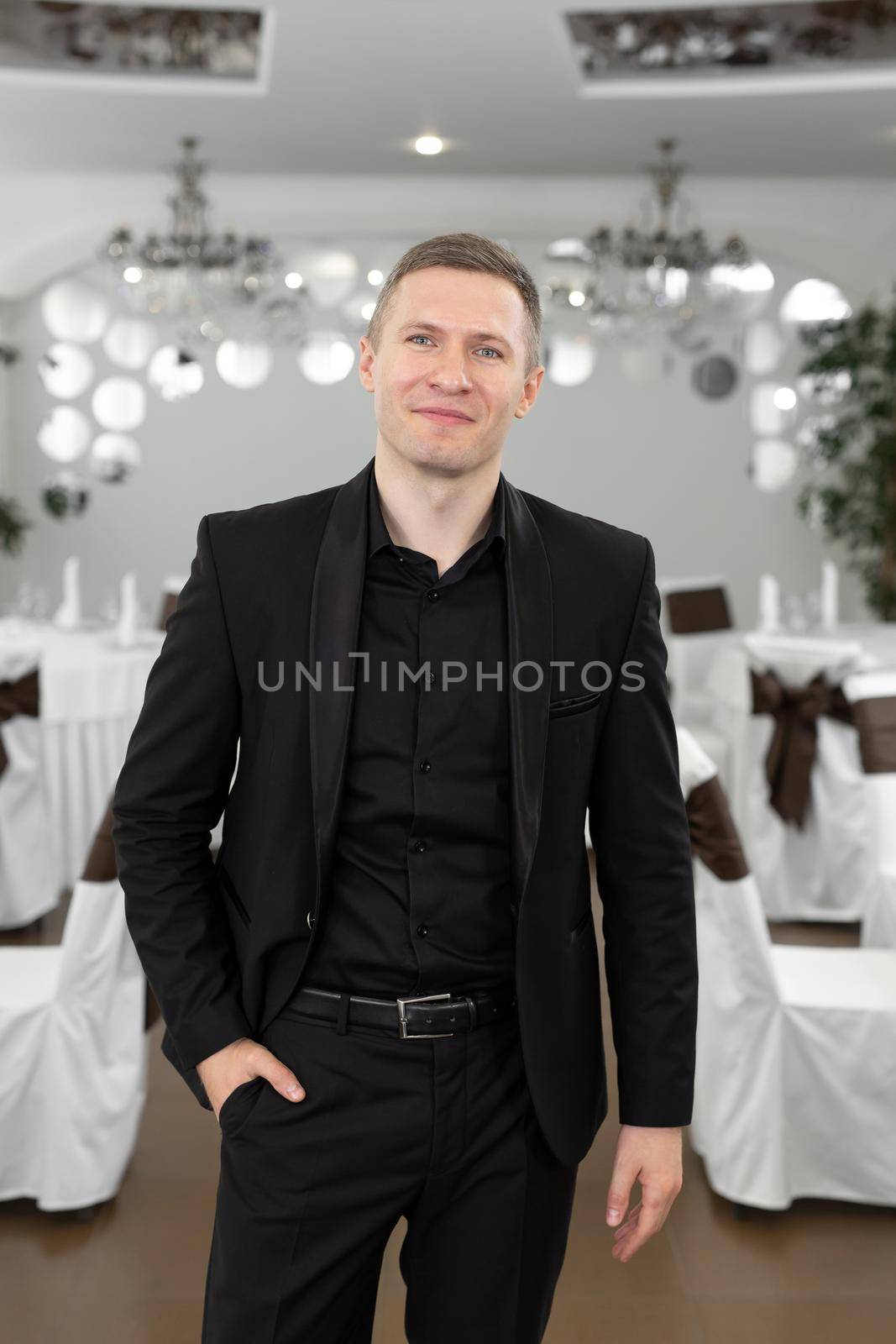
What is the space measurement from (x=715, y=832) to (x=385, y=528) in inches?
65.4

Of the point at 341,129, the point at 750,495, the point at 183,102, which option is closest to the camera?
the point at 183,102

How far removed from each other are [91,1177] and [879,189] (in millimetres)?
7689

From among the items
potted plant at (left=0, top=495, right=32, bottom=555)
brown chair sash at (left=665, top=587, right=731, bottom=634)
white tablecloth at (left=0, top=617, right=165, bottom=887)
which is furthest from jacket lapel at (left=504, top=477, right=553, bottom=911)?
potted plant at (left=0, top=495, right=32, bottom=555)

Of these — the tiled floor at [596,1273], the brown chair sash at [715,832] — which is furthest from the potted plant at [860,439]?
the tiled floor at [596,1273]

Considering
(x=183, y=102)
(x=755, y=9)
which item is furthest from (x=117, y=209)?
(x=755, y=9)

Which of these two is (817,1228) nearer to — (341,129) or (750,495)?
(341,129)

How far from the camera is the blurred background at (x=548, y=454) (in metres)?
2.76

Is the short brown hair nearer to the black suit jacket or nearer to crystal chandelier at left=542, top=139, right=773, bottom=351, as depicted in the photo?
the black suit jacket

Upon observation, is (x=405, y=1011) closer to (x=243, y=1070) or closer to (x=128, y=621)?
(x=243, y=1070)

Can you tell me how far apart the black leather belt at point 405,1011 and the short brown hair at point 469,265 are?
0.68 m

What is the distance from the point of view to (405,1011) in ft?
4.35

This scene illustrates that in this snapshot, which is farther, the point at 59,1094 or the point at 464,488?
the point at 59,1094

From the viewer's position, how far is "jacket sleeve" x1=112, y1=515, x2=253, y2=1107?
135 centimetres

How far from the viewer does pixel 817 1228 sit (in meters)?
2.82
